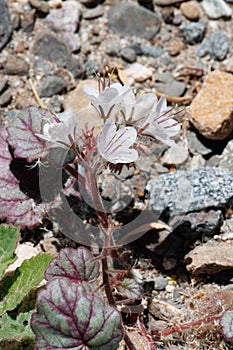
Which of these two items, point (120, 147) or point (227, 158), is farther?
point (227, 158)

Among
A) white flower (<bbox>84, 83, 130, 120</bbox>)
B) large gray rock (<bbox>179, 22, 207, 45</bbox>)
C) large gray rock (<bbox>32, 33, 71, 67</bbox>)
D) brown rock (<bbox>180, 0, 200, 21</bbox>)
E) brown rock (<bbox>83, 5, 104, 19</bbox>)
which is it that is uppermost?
white flower (<bbox>84, 83, 130, 120</bbox>)

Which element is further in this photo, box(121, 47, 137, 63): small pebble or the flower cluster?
box(121, 47, 137, 63): small pebble

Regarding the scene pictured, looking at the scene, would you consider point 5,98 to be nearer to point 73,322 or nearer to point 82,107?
point 82,107

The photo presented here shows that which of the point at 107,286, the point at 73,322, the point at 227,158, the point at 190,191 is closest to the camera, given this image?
the point at 73,322

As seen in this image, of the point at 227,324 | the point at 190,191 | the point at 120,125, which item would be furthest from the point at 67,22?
the point at 227,324

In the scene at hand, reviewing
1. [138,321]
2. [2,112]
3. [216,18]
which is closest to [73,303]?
[138,321]

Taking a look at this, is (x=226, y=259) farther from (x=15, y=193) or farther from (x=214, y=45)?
(x=214, y=45)

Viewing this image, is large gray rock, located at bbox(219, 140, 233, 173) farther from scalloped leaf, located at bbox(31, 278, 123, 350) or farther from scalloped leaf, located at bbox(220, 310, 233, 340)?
scalloped leaf, located at bbox(31, 278, 123, 350)

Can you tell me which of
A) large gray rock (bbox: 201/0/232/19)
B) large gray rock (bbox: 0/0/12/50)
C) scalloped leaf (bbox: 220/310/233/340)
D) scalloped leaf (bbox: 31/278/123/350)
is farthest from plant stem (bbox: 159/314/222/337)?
large gray rock (bbox: 201/0/232/19)
